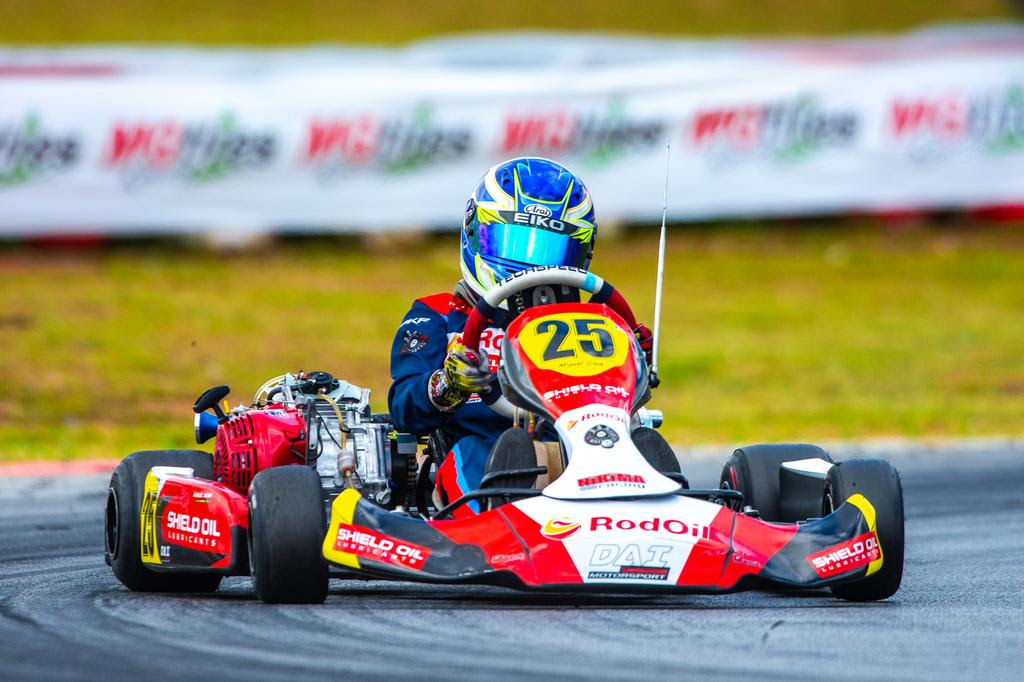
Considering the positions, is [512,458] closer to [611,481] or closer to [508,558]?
[611,481]

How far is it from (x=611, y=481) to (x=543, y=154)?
11.0 metres

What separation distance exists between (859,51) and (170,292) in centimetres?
625

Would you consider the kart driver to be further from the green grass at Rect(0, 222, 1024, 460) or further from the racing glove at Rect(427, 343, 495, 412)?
the green grass at Rect(0, 222, 1024, 460)

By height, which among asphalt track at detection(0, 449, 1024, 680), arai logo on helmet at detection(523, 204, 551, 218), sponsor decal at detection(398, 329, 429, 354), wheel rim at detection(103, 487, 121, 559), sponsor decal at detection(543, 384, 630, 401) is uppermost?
arai logo on helmet at detection(523, 204, 551, 218)

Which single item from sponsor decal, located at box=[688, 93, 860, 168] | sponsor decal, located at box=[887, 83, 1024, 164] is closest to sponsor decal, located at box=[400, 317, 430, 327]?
sponsor decal, located at box=[688, 93, 860, 168]

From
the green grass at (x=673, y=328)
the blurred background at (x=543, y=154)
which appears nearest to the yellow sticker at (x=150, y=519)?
the green grass at (x=673, y=328)

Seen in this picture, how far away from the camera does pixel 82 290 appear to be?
15172 mm

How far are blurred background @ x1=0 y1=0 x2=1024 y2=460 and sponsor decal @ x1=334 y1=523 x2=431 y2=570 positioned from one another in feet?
26.1

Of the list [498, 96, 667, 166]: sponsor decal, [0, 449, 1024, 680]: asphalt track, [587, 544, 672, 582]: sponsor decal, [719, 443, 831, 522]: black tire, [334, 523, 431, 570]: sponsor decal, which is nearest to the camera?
[0, 449, 1024, 680]: asphalt track

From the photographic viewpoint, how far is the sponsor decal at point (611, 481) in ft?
16.6

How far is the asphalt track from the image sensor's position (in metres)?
4.26

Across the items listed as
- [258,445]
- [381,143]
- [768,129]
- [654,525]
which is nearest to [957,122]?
[768,129]

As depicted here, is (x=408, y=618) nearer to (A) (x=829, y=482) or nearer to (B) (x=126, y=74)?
(A) (x=829, y=482)

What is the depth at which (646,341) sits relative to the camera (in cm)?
602
